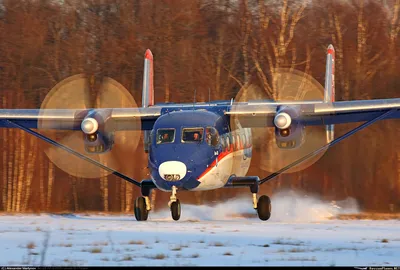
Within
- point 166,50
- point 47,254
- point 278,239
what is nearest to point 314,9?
point 166,50

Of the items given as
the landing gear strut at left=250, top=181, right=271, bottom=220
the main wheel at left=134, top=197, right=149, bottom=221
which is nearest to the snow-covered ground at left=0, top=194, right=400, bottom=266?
the main wheel at left=134, top=197, right=149, bottom=221

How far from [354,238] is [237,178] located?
5.67 metres

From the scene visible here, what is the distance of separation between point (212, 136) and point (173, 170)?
156 cm

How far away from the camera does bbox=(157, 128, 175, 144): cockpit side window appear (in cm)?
1994

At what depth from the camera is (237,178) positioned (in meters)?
21.9

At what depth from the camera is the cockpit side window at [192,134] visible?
65.6 ft

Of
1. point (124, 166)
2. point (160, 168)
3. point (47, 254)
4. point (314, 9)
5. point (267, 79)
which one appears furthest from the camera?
point (314, 9)

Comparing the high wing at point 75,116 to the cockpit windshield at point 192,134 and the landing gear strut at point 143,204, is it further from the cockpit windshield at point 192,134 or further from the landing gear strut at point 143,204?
the cockpit windshield at point 192,134

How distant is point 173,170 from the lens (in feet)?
63.4

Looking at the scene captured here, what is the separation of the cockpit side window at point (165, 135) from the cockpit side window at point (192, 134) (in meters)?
0.26

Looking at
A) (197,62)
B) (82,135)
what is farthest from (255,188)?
(197,62)

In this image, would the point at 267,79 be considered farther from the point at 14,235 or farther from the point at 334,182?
the point at 14,235

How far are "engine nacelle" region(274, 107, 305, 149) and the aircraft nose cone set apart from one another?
2838mm

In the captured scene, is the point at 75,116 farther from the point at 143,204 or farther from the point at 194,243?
the point at 194,243
